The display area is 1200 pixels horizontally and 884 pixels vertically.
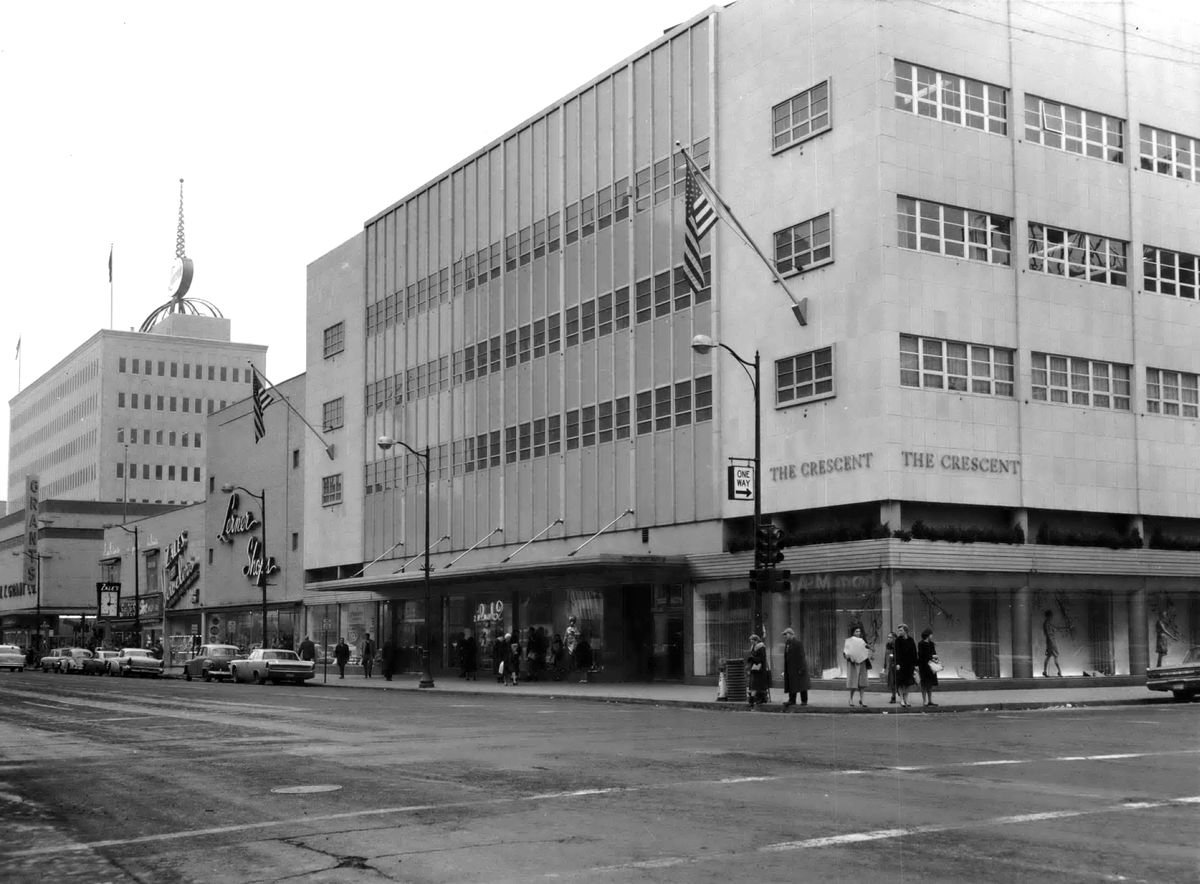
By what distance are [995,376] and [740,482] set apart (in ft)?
30.6

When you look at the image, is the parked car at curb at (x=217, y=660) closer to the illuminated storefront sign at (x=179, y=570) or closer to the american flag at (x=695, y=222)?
the american flag at (x=695, y=222)

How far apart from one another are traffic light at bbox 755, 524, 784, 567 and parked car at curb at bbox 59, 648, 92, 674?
53.3 meters

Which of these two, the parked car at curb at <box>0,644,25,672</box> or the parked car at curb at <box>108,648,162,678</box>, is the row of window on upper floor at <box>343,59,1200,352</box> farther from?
the parked car at curb at <box>0,644,25,672</box>

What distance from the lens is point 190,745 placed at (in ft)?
69.2

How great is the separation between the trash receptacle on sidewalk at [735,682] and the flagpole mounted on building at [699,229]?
11.1 metres

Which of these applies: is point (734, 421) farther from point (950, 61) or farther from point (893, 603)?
point (950, 61)

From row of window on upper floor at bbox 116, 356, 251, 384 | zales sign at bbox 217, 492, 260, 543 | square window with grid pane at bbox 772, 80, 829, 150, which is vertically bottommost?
zales sign at bbox 217, 492, 260, 543

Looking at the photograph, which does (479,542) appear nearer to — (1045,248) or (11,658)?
(1045,248)

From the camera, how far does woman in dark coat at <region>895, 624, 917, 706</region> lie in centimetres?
3080

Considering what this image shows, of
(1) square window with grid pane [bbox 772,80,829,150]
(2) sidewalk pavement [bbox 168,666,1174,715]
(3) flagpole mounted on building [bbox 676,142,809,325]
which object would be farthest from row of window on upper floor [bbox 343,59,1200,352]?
(2) sidewalk pavement [bbox 168,666,1174,715]

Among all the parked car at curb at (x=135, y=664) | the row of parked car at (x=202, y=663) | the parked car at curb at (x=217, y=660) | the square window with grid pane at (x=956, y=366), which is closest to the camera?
the square window with grid pane at (x=956, y=366)

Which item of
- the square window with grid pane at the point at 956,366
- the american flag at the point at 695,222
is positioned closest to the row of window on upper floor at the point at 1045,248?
the square window with grid pane at the point at 956,366

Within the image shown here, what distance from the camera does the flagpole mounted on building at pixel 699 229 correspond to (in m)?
36.6

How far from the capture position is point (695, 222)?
36875 mm
